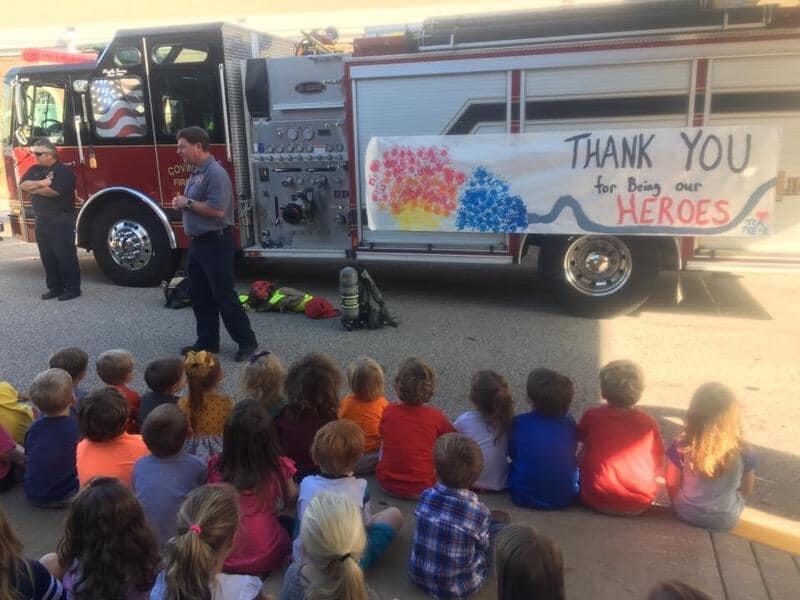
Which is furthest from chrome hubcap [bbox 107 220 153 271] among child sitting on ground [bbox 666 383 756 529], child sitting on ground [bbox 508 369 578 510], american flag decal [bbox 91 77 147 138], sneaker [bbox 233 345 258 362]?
child sitting on ground [bbox 666 383 756 529]

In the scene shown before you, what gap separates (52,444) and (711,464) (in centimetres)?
309

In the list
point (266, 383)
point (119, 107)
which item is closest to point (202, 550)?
point (266, 383)

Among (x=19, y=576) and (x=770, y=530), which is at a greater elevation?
(x=19, y=576)

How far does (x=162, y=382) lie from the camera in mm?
3949

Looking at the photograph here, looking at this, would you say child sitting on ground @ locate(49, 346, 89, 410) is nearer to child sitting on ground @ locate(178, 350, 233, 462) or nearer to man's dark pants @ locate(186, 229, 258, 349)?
child sitting on ground @ locate(178, 350, 233, 462)

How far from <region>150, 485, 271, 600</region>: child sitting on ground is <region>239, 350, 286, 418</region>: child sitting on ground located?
4.75ft

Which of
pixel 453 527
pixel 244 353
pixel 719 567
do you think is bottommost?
pixel 719 567

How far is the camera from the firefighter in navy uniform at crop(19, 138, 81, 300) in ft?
26.0

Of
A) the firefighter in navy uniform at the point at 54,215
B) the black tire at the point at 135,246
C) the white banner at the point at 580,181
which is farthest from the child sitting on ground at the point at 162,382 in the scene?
the black tire at the point at 135,246

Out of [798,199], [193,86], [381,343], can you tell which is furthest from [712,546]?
[193,86]

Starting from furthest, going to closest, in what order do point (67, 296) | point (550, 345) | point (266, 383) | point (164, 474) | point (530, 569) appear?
point (67, 296)
point (550, 345)
point (266, 383)
point (164, 474)
point (530, 569)

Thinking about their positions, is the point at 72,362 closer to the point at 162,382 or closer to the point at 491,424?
the point at 162,382

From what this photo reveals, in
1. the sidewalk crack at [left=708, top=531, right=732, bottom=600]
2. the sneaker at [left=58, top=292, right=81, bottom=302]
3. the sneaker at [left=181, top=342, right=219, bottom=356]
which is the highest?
the sneaker at [left=58, top=292, right=81, bottom=302]

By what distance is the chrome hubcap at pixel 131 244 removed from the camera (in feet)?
29.2
